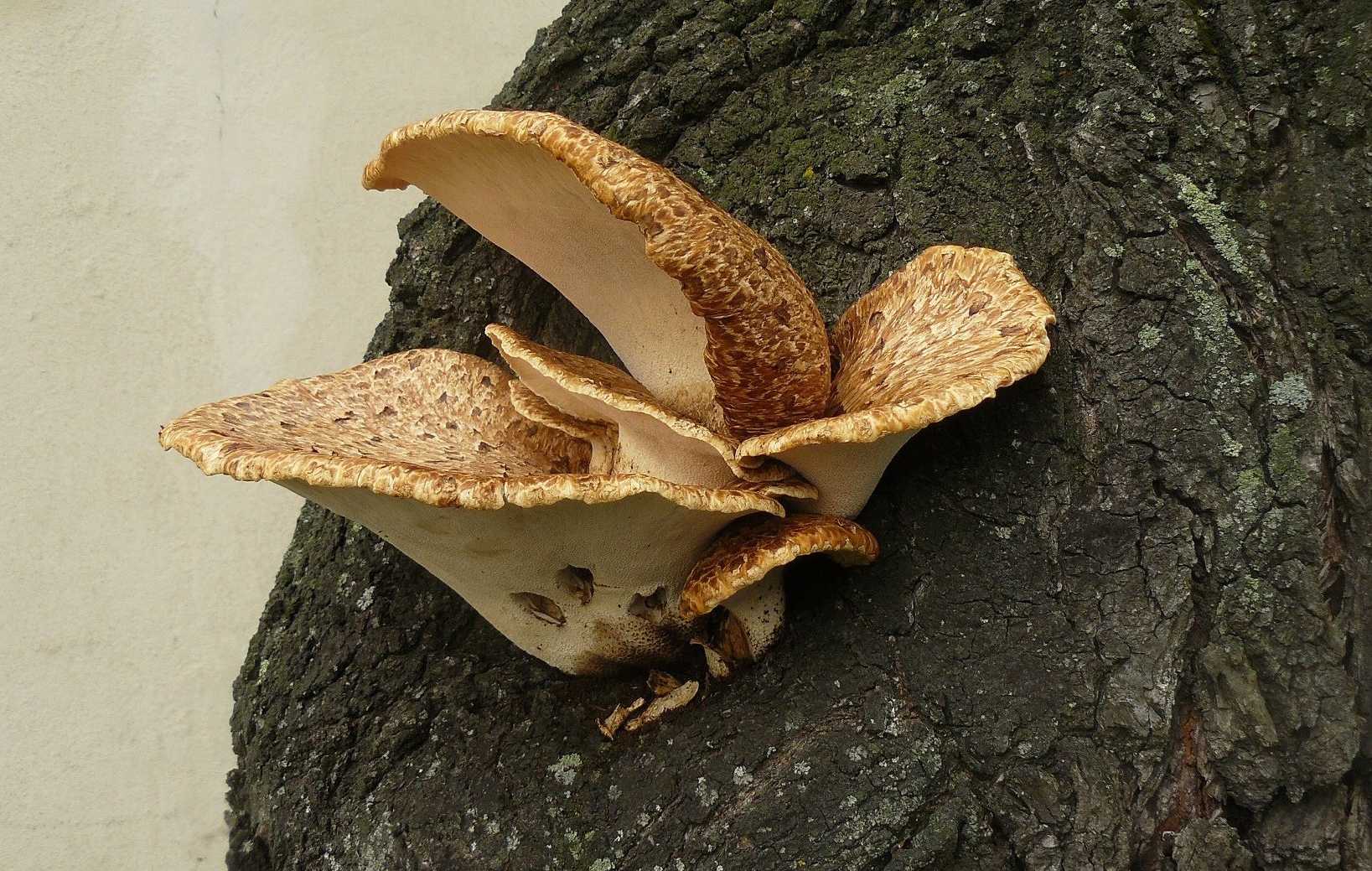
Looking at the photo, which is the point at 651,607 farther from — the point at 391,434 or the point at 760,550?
the point at 391,434

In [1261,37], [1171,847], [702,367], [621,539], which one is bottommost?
[1171,847]

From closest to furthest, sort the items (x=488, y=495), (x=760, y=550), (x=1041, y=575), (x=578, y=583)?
(x=488, y=495) → (x=760, y=550) → (x=1041, y=575) → (x=578, y=583)

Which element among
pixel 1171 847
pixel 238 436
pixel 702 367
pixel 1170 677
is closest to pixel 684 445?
pixel 702 367

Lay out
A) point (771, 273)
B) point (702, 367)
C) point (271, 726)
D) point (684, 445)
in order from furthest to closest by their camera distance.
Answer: point (271, 726) → point (702, 367) → point (684, 445) → point (771, 273)

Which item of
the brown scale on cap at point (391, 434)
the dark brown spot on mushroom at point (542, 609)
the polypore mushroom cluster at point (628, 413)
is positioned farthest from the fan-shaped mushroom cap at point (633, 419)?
the dark brown spot on mushroom at point (542, 609)

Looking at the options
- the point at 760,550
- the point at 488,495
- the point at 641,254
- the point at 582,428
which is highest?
the point at 641,254

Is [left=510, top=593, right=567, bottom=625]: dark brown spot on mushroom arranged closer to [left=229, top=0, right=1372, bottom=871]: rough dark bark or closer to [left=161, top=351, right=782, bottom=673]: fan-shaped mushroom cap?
[left=161, top=351, right=782, bottom=673]: fan-shaped mushroom cap

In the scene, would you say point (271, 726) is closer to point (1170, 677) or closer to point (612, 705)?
point (612, 705)

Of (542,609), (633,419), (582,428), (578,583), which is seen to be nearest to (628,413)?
(633,419)

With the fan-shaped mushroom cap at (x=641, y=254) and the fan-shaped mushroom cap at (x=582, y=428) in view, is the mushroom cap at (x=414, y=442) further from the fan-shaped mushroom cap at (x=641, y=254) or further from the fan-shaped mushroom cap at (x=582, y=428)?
the fan-shaped mushroom cap at (x=641, y=254)
